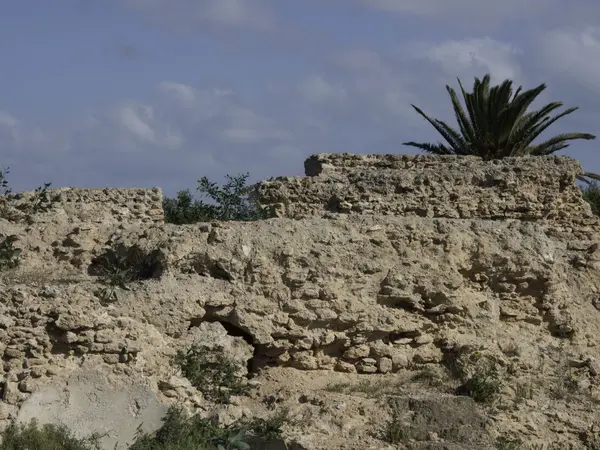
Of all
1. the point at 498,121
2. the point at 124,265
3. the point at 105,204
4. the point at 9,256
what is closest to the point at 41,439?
the point at 124,265

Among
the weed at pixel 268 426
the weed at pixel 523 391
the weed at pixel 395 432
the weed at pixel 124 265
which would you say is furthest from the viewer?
the weed at pixel 523 391

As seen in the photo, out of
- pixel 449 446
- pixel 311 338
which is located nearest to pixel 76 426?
pixel 311 338

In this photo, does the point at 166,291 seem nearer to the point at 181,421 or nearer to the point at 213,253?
the point at 213,253

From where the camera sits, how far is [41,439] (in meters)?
10.4

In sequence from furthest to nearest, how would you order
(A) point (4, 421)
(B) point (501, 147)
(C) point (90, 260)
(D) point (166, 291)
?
(B) point (501, 147), (C) point (90, 260), (D) point (166, 291), (A) point (4, 421)

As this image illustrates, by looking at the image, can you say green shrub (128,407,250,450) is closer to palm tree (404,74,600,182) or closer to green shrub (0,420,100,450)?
green shrub (0,420,100,450)

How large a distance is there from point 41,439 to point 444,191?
253 inches

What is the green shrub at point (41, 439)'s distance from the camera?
10.3 meters

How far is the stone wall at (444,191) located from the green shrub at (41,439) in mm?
4758

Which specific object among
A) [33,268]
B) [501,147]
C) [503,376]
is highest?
[501,147]

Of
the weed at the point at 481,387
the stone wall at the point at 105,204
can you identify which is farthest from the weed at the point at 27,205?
the weed at the point at 481,387

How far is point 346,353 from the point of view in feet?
40.1

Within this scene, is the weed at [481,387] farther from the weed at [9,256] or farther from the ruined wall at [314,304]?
the weed at [9,256]

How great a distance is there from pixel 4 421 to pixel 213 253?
292 cm
